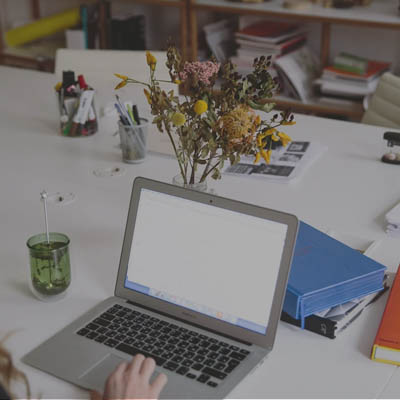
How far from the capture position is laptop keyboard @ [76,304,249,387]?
1101mm

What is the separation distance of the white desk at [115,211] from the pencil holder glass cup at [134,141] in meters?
0.03

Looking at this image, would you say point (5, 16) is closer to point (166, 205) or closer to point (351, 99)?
point (351, 99)

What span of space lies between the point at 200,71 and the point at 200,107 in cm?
8

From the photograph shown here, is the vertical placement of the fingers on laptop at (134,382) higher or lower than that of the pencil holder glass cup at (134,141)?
lower

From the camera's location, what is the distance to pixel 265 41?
3418 millimetres

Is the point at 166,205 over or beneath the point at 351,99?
over

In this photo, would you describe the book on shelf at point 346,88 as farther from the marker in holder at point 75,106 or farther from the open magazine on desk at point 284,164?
the marker in holder at point 75,106

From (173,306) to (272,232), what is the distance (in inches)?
9.3

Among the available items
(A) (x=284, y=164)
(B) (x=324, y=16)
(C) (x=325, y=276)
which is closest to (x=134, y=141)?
(A) (x=284, y=164)

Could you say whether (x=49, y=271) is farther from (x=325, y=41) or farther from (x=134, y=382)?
(x=325, y=41)

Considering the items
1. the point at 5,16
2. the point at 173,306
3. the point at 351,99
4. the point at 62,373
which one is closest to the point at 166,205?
the point at 173,306

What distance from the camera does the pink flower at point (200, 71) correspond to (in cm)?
136

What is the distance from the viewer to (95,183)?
1.81 meters

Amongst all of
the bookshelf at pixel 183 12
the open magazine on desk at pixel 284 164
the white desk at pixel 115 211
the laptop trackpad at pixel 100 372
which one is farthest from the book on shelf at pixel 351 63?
the laptop trackpad at pixel 100 372
